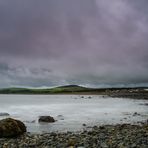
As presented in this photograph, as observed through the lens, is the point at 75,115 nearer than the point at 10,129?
No

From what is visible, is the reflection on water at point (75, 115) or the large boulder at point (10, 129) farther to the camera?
the reflection on water at point (75, 115)

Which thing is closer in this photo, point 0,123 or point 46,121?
point 0,123

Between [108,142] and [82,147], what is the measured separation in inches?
63.9

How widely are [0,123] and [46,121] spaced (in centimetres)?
1037

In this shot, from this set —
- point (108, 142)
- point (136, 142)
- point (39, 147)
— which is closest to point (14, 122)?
point (39, 147)

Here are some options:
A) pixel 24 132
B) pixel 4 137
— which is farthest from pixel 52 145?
pixel 24 132

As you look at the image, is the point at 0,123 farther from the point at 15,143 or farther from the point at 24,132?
the point at 15,143

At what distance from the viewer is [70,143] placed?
15352mm

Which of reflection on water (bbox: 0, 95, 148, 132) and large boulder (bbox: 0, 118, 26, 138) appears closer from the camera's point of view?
large boulder (bbox: 0, 118, 26, 138)

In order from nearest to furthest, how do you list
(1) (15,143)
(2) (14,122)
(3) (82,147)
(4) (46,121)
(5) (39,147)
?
(3) (82,147) → (5) (39,147) → (1) (15,143) → (2) (14,122) → (4) (46,121)

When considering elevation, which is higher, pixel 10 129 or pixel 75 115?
pixel 10 129

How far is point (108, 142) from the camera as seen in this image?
15266mm

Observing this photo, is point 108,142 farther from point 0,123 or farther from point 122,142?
point 0,123

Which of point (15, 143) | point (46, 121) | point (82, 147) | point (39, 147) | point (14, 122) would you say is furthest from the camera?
point (46, 121)
